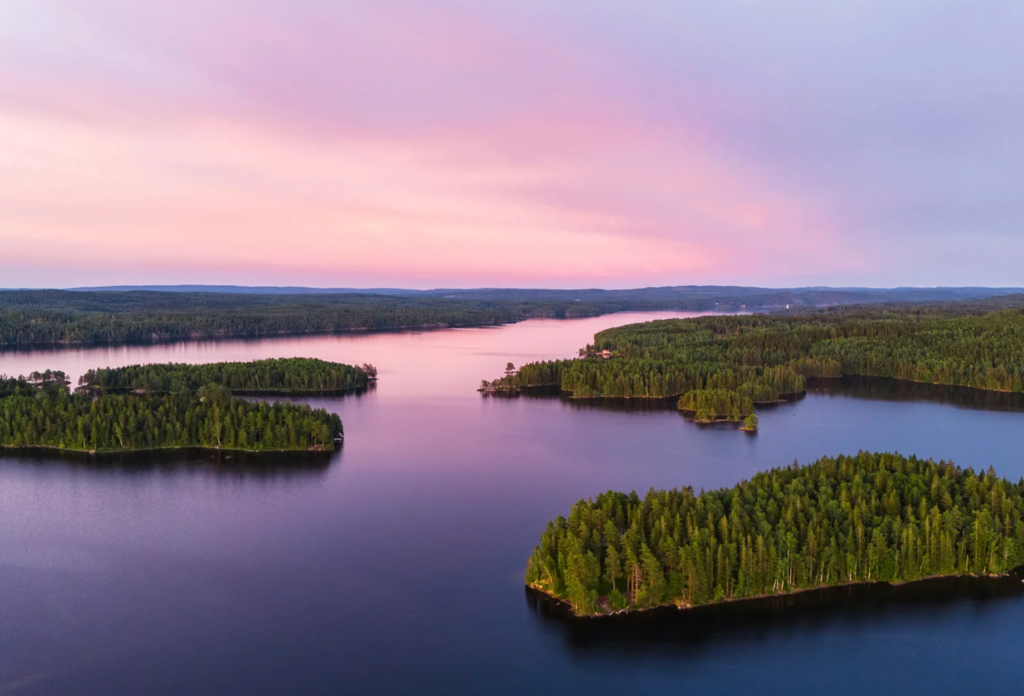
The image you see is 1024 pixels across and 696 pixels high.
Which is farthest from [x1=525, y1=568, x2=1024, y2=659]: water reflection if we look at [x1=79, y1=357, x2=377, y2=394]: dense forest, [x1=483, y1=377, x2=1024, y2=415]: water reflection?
[x1=79, y1=357, x2=377, y2=394]: dense forest

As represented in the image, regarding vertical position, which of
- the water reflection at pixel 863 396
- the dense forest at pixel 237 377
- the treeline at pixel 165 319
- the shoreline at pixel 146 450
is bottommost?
the shoreline at pixel 146 450

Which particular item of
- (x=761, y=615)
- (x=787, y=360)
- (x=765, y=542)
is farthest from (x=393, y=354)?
(x=761, y=615)

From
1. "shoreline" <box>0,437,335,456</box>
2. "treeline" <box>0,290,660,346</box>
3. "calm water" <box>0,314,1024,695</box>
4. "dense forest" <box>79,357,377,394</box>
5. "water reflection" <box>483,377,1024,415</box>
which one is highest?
"treeline" <box>0,290,660,346</box>

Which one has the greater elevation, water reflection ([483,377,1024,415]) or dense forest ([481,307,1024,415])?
dense forest ([481,307,1024,415])

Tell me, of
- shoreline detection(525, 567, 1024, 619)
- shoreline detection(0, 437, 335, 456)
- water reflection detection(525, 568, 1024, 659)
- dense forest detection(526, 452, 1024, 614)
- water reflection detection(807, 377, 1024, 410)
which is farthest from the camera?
water reflection detection(807, 377, 1024, 410)

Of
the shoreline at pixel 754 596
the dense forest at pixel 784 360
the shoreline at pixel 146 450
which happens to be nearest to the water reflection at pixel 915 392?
the dense forest at pixel 784 360

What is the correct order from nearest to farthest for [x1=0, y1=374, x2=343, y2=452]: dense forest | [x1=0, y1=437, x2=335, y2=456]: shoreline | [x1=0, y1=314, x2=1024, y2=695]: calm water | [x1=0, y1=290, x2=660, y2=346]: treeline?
1. [x1=0, y1=314, x2=1024, y2=695]: calm water
2. [x1=0, y1=437, x2=335, y2=456]: shoreline
3. [x1=0, y1=374, x2=343, y2=452]: dense forest
4. [x1=0, y1=290, x2=660, y2=346]: treeline

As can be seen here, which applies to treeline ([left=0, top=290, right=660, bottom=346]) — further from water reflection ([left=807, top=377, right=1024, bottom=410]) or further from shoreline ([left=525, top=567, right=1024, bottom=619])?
shoreline ([left=525, top=567, right=1024, bottom=619])

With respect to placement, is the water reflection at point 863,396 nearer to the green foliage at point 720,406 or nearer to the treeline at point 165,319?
the green foliage at point 720,406
